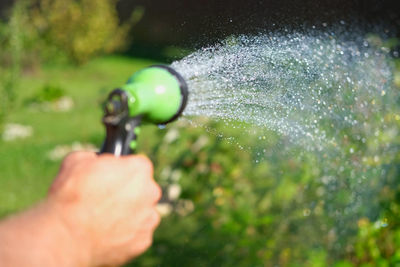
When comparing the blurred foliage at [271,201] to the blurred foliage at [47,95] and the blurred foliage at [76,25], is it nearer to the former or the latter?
the blurred foliage at [47,95]

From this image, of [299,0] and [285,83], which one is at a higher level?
[299,0]

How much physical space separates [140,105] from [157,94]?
0.21 feet

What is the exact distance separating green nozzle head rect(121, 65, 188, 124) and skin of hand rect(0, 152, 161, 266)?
0.15 meters

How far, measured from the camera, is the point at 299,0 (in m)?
1.78

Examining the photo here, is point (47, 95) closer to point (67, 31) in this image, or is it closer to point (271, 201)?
point (67, 31)

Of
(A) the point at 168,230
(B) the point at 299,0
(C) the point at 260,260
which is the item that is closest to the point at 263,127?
(B) the point at 299,0

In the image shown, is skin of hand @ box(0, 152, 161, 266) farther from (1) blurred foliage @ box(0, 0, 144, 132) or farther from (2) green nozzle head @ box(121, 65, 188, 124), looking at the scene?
(1) blurred foliage @ box(0, 0, 144, 132)

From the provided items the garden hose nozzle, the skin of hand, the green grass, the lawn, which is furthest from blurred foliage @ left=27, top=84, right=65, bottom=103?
the skin of hand

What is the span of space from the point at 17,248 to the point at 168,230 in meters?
1.86

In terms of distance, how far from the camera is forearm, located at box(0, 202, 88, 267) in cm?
83

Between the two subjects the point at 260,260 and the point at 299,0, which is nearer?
the point at 299,0

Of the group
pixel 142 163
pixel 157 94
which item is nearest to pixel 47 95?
pixel 157 94

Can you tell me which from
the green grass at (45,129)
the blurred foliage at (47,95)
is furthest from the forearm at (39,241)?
the blurred foliage at (47,95)

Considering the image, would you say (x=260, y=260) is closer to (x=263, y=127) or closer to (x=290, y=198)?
(x=290, y=198)
